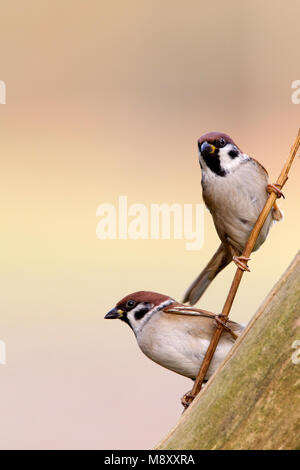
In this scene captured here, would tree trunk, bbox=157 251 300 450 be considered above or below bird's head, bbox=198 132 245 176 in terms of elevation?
below

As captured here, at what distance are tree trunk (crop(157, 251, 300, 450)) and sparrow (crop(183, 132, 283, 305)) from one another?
0.37m

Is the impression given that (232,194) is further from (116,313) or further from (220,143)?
(116,313)

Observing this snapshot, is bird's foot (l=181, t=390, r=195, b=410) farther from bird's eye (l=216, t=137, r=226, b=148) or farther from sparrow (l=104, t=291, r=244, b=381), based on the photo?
bird's eye (l=216, t=137, r=226, b=148)

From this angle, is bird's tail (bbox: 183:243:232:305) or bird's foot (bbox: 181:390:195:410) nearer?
bird's foot (bbox: 181:390:195:410)

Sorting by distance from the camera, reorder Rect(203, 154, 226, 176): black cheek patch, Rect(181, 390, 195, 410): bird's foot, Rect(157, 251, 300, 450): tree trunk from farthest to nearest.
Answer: Rect(203, 154, 226, 176): black cheek patch, Rect(181, 390, 195, 410): bird's foot, Rect(157, 251, 300, 450): tree trunk

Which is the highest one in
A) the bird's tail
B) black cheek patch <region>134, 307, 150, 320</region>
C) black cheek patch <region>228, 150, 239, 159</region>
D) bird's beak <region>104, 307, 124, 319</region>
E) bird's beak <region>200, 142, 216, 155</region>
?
bird's beak <region>200, 142, 216, 155</region>

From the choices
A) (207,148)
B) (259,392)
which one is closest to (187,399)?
(259,392)

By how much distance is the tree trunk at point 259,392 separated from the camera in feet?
3.43

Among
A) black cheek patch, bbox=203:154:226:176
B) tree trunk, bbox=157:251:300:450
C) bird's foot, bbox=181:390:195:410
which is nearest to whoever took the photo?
tree trunk, bbox=157:251:300:450

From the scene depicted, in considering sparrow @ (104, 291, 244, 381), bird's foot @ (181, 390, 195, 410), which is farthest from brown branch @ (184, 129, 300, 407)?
sparrow @ (104, 291, 244, 381)

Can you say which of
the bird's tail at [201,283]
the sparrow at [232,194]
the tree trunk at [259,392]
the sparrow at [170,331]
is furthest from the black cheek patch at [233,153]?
the tree trunk at [259,392]

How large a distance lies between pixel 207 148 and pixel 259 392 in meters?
0.58

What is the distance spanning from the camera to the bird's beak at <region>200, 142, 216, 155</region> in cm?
146

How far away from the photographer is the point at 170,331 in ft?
5.14
